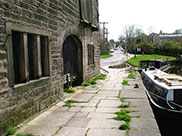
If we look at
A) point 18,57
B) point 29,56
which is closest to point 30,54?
point 29,56

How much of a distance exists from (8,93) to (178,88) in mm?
4695

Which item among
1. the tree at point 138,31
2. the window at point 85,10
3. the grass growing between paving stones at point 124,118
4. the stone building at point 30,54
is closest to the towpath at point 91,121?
the grass growing between paving stones at point 124,118

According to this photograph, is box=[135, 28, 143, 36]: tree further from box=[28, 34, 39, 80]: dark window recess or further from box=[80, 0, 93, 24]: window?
box=[28, 34, 39, 80]: dark window recess

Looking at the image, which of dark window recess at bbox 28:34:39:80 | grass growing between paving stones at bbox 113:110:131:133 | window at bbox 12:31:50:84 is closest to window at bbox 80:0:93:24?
window at bbox 12:31:50:84

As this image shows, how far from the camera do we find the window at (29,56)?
4.89 metres

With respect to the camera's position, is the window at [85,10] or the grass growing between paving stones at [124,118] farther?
the window at [85,10]

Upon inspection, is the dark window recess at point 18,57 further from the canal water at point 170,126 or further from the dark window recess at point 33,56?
the canal water at point 170,126

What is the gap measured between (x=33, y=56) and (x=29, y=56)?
0.15m

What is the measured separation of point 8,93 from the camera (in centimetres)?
431

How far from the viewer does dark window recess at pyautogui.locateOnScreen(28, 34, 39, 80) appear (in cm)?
557

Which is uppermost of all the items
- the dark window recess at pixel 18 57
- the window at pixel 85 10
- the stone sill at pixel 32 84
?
the window at pixel 85 10

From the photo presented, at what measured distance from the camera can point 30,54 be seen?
5578 millimetres

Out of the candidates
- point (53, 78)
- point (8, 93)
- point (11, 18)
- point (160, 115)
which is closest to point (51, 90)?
point (53, 78)

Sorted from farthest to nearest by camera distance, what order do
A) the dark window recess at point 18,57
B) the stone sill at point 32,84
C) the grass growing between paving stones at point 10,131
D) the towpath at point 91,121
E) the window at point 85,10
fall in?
the window at point 85,10 < the dark window recess at point 18,57 < the stone sill at point 32,84 < the towpath at point 91,121 < the grass growing between paving stones at point 10,131
